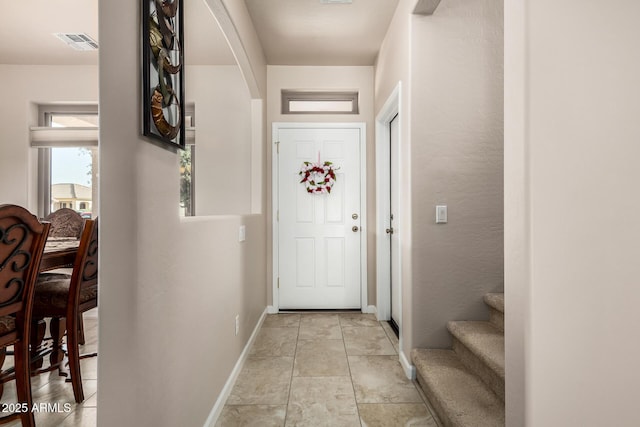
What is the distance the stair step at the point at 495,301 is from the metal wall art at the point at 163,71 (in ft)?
6.54

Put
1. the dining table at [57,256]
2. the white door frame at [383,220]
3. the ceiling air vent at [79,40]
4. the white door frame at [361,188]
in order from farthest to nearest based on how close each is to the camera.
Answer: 1. the white door frame at [361,188]
2. the white door frame at [383,220]
3. the ceiling air vent at [79,40]
4. the dining table at [57,256]

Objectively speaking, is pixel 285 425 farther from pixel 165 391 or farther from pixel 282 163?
pixel 282 163

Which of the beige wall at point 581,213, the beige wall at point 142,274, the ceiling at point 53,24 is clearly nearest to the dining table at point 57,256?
the beige wall at point 142,274

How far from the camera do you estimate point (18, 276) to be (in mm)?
1226

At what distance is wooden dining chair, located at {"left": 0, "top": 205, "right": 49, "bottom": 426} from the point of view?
1.15m

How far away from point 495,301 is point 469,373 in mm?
470

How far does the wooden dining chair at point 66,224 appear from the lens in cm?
192

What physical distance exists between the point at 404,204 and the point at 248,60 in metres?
1.73

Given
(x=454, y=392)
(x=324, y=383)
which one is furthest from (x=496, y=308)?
(x=324, y=383)

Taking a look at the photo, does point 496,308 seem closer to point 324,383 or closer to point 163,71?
point 324,383

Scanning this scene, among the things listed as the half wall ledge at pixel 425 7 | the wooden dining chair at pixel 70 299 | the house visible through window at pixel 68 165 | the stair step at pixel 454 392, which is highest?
the half wall ledge at pixel 425 7

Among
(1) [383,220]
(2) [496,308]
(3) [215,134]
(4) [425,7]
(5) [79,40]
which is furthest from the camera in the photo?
(3) [215,134]

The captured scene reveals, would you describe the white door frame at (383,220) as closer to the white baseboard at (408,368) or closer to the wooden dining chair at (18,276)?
the white baseboard at (408,368)

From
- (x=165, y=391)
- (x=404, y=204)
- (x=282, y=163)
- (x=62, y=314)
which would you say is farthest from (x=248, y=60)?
(x=165, y=391)
